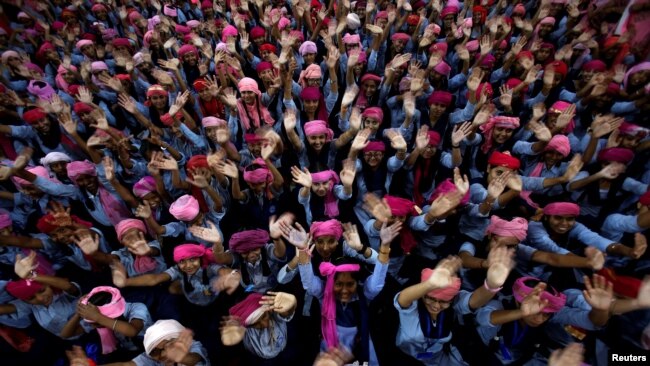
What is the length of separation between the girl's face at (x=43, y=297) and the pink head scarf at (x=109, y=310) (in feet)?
1.31

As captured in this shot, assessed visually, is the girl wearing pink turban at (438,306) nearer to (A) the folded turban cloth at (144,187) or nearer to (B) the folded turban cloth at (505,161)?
(B) the folded turban cloth at (505,161)

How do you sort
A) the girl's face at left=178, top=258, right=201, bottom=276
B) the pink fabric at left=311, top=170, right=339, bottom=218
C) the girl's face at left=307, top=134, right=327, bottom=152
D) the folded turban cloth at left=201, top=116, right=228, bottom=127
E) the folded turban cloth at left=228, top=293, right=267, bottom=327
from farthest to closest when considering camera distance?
the folded turban cloth at left=201, top=116, right=228, bottom=127
the girl's face at left=307, top=134, right=327, bottom=152
the pink fabric at left=311, top=170, right=339, bottom=218
the girl's face at left=178, top=258, right=201, bottom=276
the folded turban cloth at left=228, top=293, right=267, bottom=327

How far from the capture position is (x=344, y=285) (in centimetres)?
243

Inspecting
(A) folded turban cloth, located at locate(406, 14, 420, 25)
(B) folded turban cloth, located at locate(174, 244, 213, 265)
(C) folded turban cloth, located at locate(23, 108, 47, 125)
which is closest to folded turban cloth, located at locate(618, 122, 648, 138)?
(A) folded turban cloth, located at locate(406, 14, 420, 25)

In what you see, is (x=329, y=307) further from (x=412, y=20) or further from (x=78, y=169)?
(x=412, y=20)

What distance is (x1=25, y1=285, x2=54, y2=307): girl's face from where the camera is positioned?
2.55 metres

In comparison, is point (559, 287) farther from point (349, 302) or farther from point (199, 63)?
point (199, 63)

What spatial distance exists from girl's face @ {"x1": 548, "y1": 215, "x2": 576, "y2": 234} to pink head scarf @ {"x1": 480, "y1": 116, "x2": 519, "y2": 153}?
4.29 feet

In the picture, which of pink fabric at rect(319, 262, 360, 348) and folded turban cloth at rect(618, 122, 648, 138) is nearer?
pink fabric at rect(319, 262, 360, 348)

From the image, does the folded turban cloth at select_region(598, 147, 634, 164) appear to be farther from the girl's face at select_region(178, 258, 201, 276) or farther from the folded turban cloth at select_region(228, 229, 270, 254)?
the girl's face at select_region(178, 258, 201, 276)

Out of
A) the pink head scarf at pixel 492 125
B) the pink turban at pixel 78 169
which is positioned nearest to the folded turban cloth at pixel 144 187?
the pink turban at pixel 78 169

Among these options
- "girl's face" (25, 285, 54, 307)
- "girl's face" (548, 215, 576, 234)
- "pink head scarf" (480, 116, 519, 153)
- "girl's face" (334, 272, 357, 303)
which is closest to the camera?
"girl's face" (334, 272, 357, 303)

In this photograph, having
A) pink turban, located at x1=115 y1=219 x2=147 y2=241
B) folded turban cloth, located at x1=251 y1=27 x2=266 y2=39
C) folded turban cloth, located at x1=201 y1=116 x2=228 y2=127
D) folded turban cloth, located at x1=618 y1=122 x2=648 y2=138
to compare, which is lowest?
pink turban, located at x1=115 y1=219 x2=147 y2=241

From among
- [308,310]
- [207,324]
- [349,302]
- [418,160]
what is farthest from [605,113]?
[207,324]
